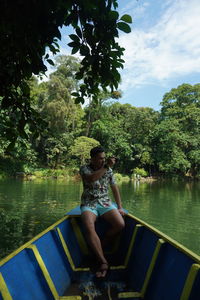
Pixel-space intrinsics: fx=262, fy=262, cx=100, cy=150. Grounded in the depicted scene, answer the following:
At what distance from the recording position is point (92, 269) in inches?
110

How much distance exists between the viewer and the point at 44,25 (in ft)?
6.19

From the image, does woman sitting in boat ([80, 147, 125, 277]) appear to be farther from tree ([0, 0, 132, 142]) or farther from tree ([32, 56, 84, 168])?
tree ([32, 56, 84, 168])

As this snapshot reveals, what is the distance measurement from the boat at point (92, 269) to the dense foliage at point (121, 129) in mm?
19753

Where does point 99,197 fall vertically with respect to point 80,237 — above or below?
above

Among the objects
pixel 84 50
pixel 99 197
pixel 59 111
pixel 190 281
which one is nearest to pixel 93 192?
pixel 99 197

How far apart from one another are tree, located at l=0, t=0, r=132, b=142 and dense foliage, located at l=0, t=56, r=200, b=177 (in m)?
20.5

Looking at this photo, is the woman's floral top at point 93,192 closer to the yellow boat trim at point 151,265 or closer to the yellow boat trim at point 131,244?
the yellow boat trim at point 131,244

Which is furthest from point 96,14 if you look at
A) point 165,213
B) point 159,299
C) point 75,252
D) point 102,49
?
point 165,213

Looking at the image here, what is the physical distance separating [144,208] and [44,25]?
8.62m

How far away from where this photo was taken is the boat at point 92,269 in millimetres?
1821

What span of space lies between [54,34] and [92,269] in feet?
7.62

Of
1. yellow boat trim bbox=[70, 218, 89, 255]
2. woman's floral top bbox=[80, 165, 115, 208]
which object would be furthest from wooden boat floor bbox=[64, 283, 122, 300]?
woman's floral top bbox=[80, 165, 115, 208]

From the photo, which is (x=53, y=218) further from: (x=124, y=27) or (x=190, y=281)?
(x=124, y=27)

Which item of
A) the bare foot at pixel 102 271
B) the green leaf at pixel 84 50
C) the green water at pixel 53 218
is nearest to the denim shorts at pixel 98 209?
the bare foot at pixel 102 271
